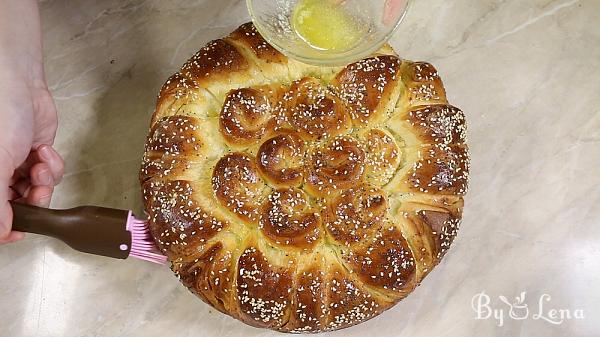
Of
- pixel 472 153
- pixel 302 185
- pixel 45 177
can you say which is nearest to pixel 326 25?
pixel 302 185

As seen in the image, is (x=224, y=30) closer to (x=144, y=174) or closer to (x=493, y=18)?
(x=144, y=174)

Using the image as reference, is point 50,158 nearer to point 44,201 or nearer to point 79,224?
point 44,201

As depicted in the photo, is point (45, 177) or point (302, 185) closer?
point (302, 185)

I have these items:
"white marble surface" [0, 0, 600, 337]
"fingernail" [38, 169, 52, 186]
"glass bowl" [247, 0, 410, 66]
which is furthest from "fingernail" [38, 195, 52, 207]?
"glass bowl" [247, 0, 410, 66]

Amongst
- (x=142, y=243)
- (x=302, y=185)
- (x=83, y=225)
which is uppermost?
(x=302, y=185)

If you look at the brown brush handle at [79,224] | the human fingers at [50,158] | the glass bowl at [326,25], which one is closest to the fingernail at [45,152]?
the human fingers at [50,158]

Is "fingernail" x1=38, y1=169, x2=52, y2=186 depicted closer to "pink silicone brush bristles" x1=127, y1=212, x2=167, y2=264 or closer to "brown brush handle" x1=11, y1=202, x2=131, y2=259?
"brown brush handle" x1=11, y1=202, x2=131, y2=259

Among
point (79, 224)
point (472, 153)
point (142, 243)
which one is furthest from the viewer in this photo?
point (472, 153)
